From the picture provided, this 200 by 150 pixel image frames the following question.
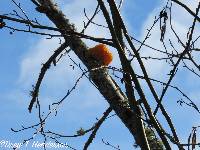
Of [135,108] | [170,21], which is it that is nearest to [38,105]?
[170,21]

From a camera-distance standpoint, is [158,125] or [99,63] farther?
[99,63]

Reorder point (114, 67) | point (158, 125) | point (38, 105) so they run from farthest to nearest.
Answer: point (38, 105) < point (114, 67) < point (158, 125)

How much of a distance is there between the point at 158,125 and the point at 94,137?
2071mm

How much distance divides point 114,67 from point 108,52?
1.94 metres

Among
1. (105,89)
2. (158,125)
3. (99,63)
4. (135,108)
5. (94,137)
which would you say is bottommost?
(158,125)

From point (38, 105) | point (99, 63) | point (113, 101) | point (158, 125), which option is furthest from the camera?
point (38, 105)

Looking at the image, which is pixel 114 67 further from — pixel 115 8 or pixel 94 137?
pixel 94 137

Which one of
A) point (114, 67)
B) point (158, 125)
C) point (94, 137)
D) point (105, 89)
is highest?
point (105, 89)

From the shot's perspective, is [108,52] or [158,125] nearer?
[158,125]

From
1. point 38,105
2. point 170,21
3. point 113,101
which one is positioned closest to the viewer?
point 170,21

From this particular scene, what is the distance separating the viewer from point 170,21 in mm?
2682

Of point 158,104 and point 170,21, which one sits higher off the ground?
point 170,21

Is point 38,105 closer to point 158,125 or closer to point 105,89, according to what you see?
point 105,89

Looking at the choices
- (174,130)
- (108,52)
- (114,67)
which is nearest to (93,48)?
(108,52)
